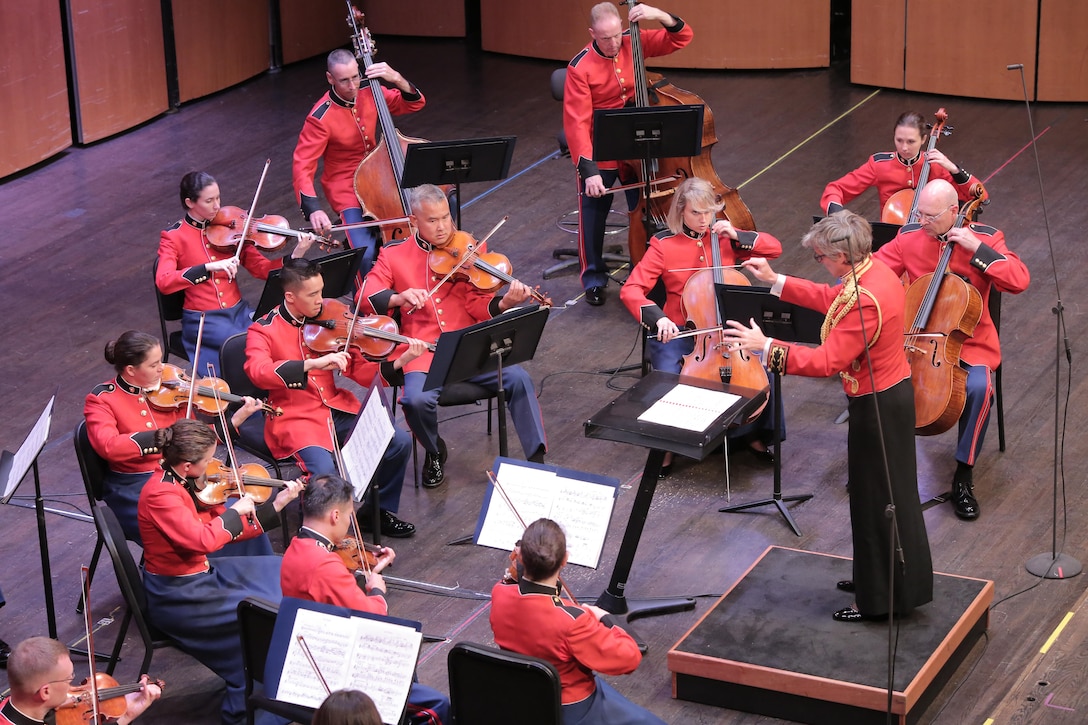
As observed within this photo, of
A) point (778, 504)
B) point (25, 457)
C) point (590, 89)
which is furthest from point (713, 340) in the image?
point (25, 457)

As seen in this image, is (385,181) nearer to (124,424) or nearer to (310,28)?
(124,424)

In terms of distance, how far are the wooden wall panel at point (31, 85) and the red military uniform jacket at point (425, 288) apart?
416 centimetres

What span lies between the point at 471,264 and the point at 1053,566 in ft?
8.82

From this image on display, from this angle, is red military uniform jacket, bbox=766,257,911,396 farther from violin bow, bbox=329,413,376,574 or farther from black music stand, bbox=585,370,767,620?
violin bow, bbox=329,413,376,574

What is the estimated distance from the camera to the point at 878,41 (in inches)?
416

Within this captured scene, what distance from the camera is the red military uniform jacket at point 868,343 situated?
4.78m

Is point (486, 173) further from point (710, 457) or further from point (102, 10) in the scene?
point (102, 10)

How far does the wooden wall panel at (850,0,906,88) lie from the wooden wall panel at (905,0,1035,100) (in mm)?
66

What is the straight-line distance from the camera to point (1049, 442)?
6391 mm

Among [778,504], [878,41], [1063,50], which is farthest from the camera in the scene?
[878,41]

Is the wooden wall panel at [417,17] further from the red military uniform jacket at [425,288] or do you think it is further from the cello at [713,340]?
the cello at [713,340]

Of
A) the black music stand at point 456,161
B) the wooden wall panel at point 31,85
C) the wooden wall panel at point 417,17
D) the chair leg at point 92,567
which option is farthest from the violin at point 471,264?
the wooden wall panel at point 417,17

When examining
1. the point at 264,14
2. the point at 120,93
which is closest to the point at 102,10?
the point at 120,93

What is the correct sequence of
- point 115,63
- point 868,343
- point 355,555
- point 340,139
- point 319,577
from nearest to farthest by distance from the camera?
point 319,577 → point 355,555 → point 868,343 → point 340,139 → point 115,63
